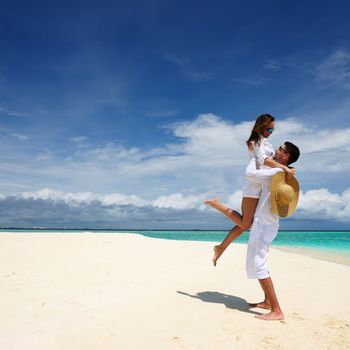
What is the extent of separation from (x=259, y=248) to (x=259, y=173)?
3.16 ft

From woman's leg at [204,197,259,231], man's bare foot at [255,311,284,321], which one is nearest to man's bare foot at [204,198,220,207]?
woman's leg at [204,197,259,231]

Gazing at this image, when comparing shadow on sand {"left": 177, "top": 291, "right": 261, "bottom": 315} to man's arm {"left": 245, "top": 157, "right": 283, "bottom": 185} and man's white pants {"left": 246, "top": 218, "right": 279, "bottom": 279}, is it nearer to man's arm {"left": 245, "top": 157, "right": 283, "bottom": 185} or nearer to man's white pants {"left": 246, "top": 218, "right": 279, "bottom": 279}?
man's white pants {"left": 246, "top": 218, "right": 279, "bottom": 279}

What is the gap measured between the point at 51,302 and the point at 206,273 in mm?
3873

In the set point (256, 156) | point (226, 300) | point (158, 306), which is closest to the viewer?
point (158, 306)

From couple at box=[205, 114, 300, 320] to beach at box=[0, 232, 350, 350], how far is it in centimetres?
59

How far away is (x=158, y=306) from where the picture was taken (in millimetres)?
4434

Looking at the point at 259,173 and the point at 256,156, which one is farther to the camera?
the point at 256,156

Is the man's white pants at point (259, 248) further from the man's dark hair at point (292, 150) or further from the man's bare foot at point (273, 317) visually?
the man's dark hair at point (292, 150)

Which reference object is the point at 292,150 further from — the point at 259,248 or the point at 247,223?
the point at 259,248

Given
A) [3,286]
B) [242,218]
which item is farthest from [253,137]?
[3,286]

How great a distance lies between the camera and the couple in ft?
14.3

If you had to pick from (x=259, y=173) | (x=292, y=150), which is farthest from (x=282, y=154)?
(x=259, y=173)

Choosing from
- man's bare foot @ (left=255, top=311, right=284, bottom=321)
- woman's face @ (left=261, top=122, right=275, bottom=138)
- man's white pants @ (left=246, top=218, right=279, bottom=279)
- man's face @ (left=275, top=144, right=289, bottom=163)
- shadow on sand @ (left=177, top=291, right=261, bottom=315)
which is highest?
woman's face @ (left=261, top=122, right=275, bottom=138)

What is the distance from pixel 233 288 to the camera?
604 centimetres
